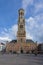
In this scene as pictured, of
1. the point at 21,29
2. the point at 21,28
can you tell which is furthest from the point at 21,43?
the point at 21,28

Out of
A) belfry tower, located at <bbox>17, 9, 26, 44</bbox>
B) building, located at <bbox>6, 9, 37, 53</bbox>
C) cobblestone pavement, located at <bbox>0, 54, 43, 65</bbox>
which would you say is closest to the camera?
cobblestone pavement, located at <bbox>0, 54, 43, 65</bbox>

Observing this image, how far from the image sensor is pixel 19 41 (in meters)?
126

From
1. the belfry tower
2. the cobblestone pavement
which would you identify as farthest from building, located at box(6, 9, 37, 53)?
the cobblestone pavement

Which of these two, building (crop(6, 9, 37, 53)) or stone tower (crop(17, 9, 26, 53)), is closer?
building (crop(6, 9, 37, 53))

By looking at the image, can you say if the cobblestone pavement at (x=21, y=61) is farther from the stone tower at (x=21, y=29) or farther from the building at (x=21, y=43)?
the stone tower at (x=21, y=29)

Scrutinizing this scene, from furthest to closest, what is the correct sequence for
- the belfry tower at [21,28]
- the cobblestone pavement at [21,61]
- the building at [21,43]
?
the belfry tower at [21,28], the building at [21,43], the cobblestone pavement at [21,61]

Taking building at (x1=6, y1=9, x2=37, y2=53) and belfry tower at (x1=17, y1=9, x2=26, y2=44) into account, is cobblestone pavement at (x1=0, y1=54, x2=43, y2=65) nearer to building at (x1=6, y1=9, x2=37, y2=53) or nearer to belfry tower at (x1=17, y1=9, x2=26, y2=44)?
building at (x1=6, y1=9, x2=37, y2=53)

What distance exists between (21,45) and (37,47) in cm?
1053

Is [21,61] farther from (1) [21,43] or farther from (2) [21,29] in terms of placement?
→ (2) [21,29]

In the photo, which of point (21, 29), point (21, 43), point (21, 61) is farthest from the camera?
point (21, 29)

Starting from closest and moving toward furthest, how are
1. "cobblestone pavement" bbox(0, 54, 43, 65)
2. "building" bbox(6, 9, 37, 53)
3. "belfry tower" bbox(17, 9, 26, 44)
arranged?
"cobblestone pavement" bbox(0, 54, 43, 65)
"building" bbox(6, 9, 37, 53)
"belfry tower" bbox(17, 9, 26, 44)

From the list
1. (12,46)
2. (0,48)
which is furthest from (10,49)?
(0,48)

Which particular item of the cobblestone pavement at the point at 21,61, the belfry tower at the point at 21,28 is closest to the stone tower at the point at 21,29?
the belfry tower at the point at 21,28

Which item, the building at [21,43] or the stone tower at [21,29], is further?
the stone tower at [21,29]
